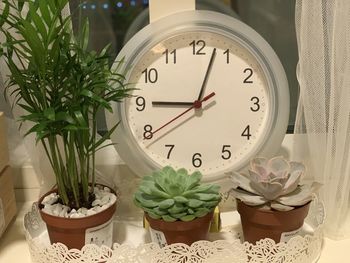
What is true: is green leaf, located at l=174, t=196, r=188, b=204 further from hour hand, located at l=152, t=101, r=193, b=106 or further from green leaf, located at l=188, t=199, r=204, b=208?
hour hand, located at l=152, t=101, r=193, b=106

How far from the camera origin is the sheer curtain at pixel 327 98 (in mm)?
777

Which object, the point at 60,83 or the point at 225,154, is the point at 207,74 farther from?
the point at 60,83

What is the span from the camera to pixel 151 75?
86cm

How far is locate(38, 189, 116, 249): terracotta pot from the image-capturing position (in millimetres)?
759

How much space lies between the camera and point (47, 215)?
0.77 meters

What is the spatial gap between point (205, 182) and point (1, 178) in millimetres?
342

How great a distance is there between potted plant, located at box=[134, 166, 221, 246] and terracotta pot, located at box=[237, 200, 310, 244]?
5cm

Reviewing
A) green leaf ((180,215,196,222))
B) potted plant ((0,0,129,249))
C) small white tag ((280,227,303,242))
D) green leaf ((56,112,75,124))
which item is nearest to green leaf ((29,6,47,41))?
potted plant ((0,0,129,249))

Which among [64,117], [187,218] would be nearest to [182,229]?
[187,218]

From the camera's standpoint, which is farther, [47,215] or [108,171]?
[108,171]

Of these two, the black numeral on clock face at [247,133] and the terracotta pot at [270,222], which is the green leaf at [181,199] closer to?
the terracotta pot at [270,222]

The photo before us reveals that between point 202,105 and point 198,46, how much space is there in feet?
0.32

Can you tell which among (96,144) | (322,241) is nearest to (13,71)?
(96,144)

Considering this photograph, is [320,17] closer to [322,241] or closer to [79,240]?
[322,241]
